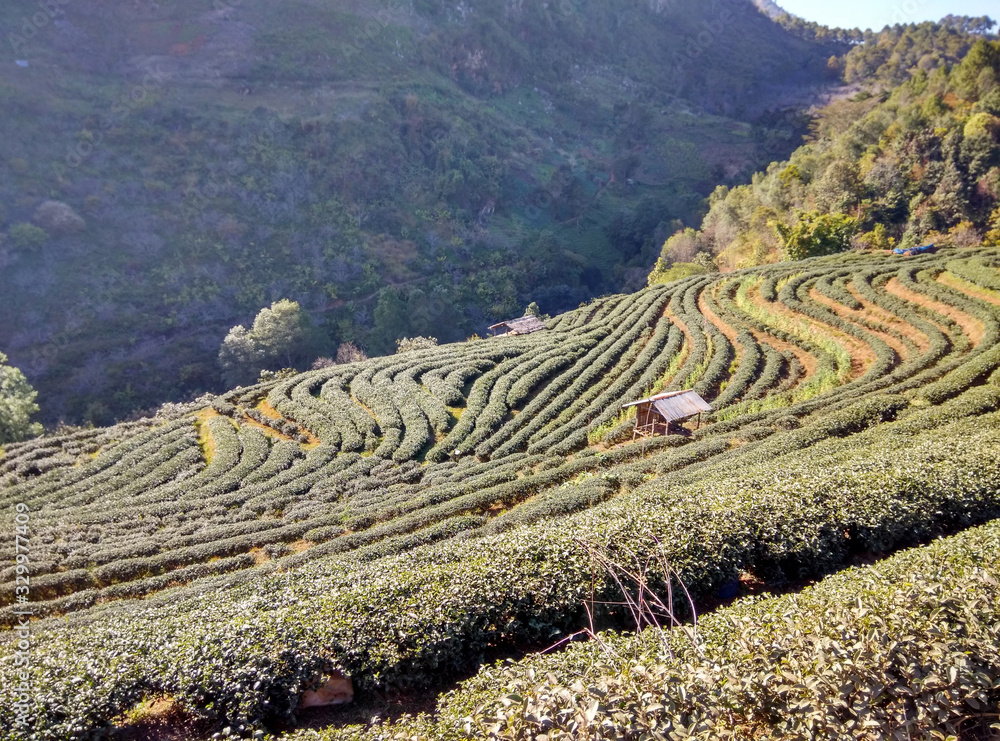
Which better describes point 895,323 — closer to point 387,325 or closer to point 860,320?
point 860,320

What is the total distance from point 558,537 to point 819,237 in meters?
Answer: 49.1

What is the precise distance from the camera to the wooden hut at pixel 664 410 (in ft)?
71.8

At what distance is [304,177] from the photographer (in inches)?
3036

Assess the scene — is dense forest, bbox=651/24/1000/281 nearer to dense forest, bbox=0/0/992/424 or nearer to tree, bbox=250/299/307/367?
dense forest, bbox=0/0/992/424

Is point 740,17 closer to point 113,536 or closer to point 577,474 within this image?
point 577,474

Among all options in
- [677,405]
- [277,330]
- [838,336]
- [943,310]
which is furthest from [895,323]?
[277,330]

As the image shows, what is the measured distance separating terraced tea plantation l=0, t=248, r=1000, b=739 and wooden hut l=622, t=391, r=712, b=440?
91cm

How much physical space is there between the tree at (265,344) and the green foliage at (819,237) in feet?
163

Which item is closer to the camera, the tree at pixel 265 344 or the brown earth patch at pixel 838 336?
the brown earth patch at pixel 838 336

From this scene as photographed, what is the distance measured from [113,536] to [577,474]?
696 inches

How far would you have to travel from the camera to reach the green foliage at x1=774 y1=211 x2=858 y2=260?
46656 millimetres

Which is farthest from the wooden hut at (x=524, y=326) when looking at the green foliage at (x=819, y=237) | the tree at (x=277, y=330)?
the green foliage at (x=819, y=237)

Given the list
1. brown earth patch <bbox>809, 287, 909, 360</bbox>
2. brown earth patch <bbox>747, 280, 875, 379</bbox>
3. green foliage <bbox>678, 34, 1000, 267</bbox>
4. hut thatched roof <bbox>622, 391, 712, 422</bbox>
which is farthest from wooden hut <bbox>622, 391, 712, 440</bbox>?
green foliage <bbox>678, 34, 1000, 267</bbox>

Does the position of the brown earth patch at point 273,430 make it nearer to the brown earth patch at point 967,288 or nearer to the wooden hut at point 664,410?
the wooden hut at point 664,410
